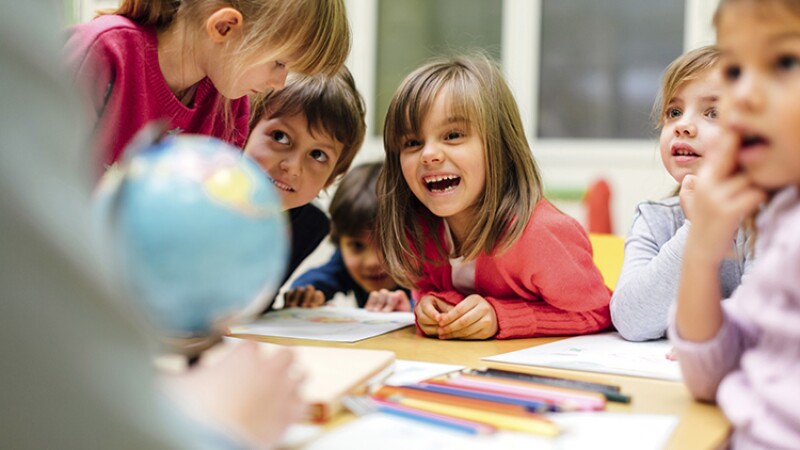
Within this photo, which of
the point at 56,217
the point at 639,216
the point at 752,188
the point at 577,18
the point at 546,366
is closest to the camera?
the point at 56,217

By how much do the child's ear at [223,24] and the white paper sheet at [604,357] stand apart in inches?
26.1

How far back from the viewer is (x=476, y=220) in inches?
53.3

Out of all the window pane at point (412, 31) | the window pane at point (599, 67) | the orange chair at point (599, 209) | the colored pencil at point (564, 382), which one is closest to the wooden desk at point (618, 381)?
the colored pencil at point (564, 382)

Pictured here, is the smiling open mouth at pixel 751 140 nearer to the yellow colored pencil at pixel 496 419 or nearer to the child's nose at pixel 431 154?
the yellow colored pencil at pixel 496 419

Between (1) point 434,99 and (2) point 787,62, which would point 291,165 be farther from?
(2) point 787,62

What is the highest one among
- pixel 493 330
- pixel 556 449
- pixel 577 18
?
pixel 577 18

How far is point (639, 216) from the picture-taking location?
4.51 ft

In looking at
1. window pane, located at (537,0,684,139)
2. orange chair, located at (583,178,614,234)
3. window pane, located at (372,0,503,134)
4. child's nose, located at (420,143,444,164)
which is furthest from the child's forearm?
window pane, located at (372,0,503,134)

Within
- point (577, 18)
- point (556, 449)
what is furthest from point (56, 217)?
point (577, 18)

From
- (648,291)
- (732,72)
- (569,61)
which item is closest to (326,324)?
(648,291)

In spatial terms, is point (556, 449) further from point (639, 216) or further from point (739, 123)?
point (639, 216)

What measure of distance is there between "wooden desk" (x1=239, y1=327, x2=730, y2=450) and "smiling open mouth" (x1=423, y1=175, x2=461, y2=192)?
254 mm

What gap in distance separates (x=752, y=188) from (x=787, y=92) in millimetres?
96

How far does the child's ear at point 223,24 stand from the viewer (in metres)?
1.22
